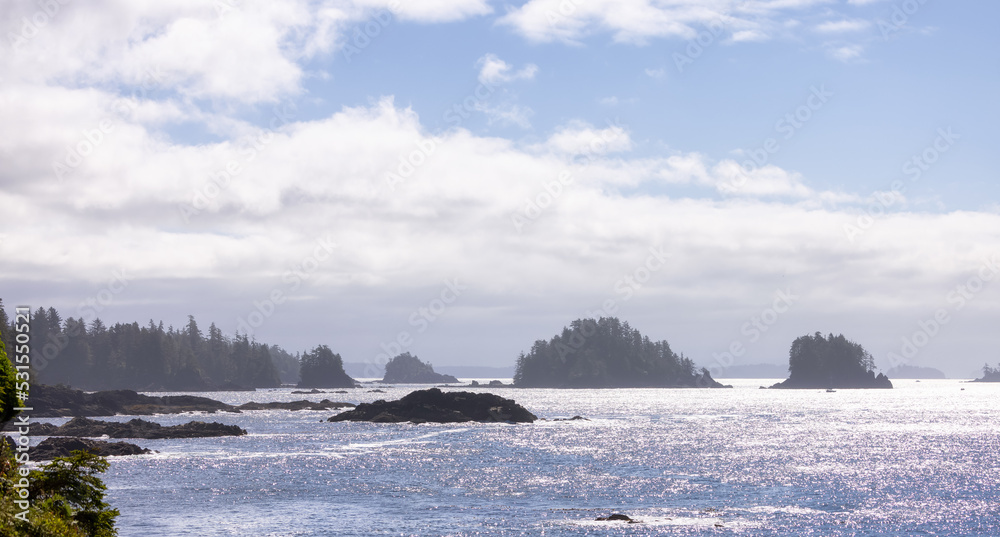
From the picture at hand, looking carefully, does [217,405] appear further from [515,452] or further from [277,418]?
[515,452]

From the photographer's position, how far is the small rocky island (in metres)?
140

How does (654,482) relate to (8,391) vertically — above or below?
below

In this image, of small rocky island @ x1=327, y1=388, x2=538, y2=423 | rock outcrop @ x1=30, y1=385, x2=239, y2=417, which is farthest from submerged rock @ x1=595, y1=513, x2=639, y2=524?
rock outcrop @ x1=30, y1=385, x2=239, y2=417

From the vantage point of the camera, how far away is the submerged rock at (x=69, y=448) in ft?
237

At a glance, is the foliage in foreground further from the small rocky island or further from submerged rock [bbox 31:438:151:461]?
the small rocky island

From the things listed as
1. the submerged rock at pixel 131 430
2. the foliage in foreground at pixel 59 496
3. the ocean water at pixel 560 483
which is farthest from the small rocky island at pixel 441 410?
the foliage in foreground at pixel 59 496

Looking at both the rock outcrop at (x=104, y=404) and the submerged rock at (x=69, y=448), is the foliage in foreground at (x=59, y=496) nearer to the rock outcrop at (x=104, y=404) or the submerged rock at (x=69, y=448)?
the submerged rock at (x=69, y=448)

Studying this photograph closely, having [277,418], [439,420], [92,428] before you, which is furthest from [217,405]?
[92,428]

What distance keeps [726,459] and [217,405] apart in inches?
4978

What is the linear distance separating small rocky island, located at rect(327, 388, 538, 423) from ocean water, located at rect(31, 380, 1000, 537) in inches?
700

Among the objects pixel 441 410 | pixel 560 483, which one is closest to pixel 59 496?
pixel 560 483

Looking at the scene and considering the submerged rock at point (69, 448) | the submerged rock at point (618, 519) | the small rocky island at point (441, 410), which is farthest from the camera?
the small rocky island at point (441, 410)

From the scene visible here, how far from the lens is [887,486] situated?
65.1m

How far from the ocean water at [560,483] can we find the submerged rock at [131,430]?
3611 millimetres
